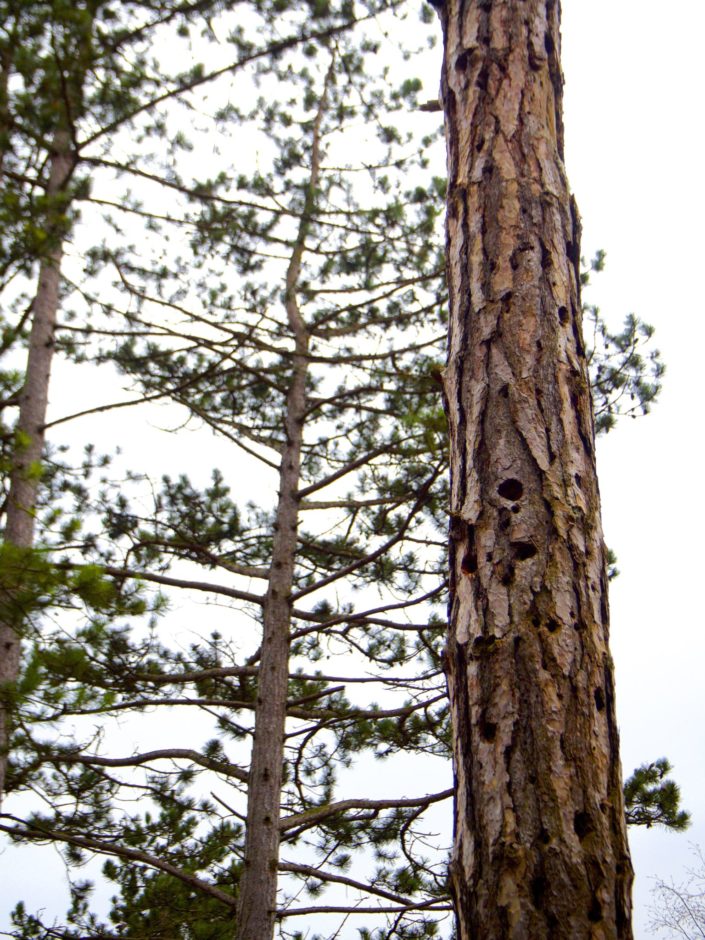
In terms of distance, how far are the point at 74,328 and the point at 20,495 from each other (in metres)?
1.40

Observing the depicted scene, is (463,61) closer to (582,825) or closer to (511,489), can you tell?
(511,489)

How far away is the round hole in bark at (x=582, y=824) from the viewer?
1.83 m

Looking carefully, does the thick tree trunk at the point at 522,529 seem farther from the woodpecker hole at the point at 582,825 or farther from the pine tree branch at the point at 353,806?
the pine tree branch at the point at 353,806

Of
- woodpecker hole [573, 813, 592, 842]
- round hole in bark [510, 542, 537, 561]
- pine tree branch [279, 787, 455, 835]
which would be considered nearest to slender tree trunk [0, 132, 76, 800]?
pine tree branch [279, 787, 455, 835]

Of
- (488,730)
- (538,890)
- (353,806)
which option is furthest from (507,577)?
(353,806)

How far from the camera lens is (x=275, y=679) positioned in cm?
608

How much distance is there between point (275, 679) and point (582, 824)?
4435mm

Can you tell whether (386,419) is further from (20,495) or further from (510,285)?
(510,285)

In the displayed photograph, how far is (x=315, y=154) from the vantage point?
827cm

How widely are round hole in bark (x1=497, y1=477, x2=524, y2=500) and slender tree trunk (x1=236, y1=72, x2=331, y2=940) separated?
13.3ft

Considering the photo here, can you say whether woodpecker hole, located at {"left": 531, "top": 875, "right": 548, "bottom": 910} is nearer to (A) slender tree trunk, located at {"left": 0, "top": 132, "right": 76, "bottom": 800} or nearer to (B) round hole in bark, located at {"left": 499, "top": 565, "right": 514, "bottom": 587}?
(B) round hole in bark, located at {"left": 499, "top": 565, "right": 514, "bottom": 587}

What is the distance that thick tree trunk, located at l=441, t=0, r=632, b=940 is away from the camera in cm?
183

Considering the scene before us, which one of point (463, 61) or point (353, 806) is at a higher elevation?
point (463, 61)

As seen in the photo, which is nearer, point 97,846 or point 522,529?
point 522,529
